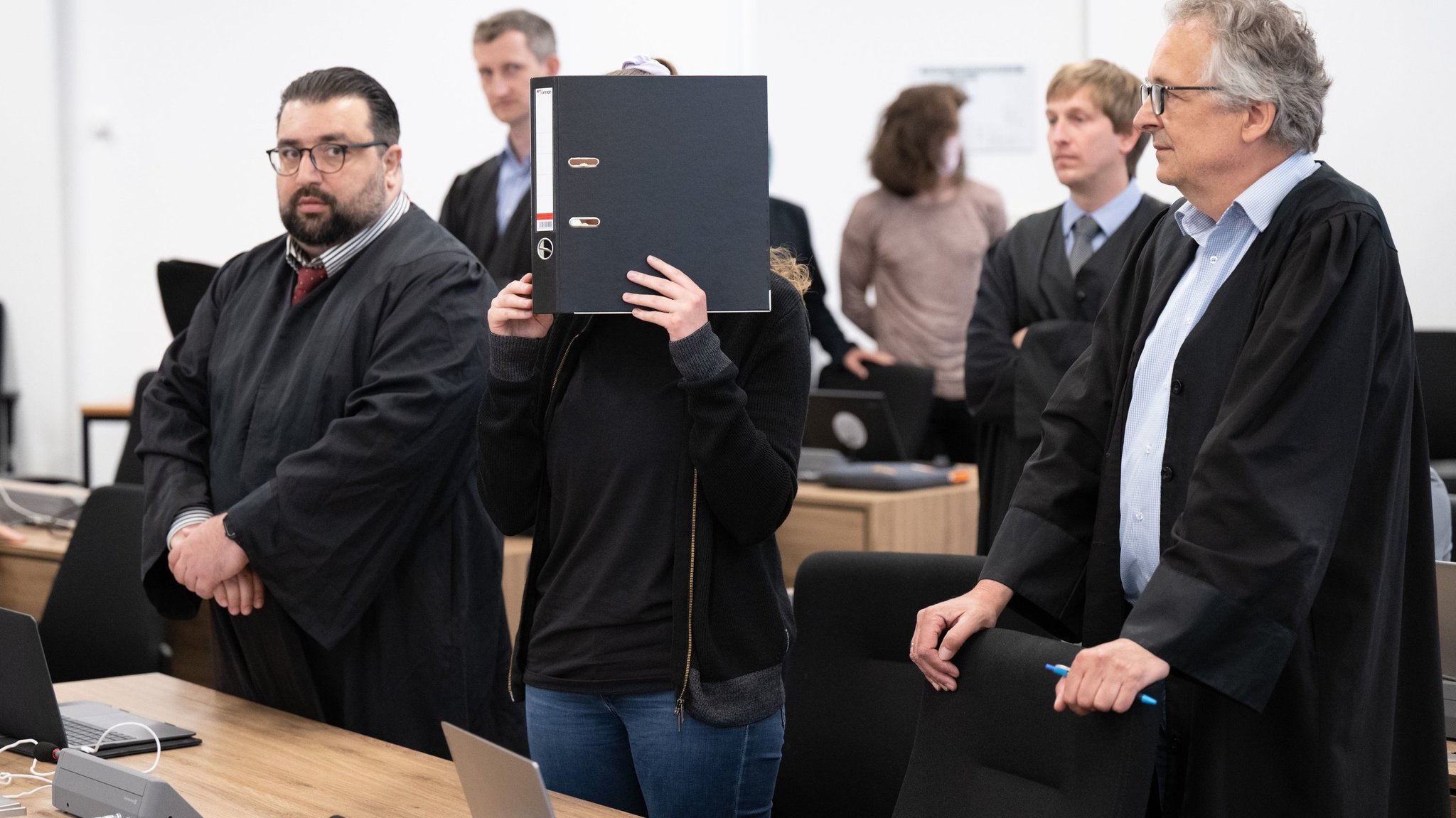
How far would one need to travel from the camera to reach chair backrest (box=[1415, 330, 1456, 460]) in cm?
465

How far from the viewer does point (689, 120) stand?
74.9 inches

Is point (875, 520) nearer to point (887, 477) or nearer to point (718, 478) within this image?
point (887, 477)

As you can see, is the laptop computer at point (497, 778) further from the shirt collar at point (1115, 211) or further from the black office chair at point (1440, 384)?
the black office chair at point (1440, 384)

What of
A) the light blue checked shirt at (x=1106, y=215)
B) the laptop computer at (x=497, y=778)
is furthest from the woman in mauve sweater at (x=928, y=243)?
the laptop computer at (x=497, y=778)

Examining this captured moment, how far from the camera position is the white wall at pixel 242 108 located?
648 centimetres

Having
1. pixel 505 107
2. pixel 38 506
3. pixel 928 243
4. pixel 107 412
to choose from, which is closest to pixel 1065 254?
pixel 505 107

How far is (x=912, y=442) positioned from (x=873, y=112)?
2.24 metres

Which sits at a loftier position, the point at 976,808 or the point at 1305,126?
the point at 1305,126

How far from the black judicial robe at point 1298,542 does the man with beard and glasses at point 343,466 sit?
124cm

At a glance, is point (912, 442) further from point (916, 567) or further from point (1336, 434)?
point (1336, 434)

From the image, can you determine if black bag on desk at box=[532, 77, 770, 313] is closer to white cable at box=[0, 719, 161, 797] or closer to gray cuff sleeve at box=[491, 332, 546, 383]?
gray cuff sleeve at box=[491, 332, 546, 383]

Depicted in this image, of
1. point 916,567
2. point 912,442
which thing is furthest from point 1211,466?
point 912,442

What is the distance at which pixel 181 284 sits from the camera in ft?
12.3

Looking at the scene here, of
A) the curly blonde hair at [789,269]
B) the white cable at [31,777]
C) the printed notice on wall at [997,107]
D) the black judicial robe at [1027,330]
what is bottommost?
the white cable at [31,777]
